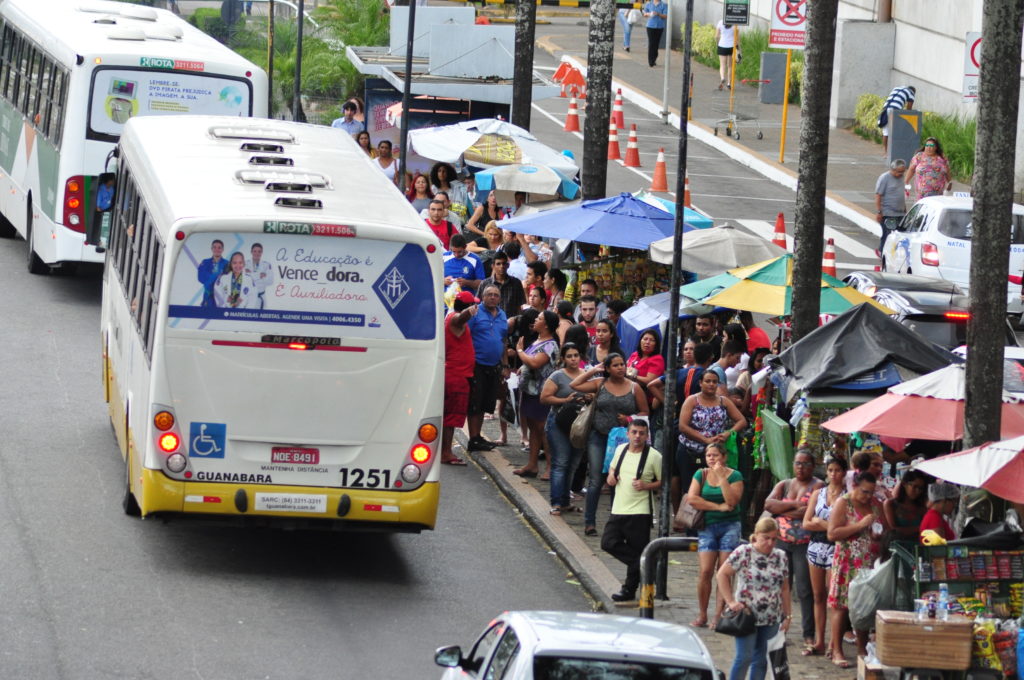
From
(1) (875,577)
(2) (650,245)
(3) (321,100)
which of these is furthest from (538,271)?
(3) (321,100)

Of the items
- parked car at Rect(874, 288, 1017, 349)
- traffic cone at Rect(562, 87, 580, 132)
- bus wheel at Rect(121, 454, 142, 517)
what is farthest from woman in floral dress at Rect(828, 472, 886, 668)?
traffic cone at Rect(562, 87, 580, 132)

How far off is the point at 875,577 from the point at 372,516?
3885 millimetres

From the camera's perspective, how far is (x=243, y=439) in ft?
46.3

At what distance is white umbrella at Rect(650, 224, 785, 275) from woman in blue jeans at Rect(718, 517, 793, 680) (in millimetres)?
7181

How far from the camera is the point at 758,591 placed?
1227 cm

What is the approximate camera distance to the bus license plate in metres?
14.2

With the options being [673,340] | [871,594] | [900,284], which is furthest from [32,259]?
[871,594]

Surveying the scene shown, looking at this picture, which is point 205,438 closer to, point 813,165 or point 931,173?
point 813,165

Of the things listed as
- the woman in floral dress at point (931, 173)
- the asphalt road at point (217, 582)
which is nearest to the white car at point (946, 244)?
the woman in floral dress at point (931, 173)

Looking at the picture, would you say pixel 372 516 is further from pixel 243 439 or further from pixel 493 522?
pixel 493 522

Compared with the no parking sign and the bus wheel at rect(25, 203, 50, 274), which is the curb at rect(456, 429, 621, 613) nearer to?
the bus wheel at rect(25, 203, 50, 274)

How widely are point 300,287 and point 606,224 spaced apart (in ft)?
23.7

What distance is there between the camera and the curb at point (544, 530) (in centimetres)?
1470

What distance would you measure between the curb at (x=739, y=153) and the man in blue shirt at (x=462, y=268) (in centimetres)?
581
